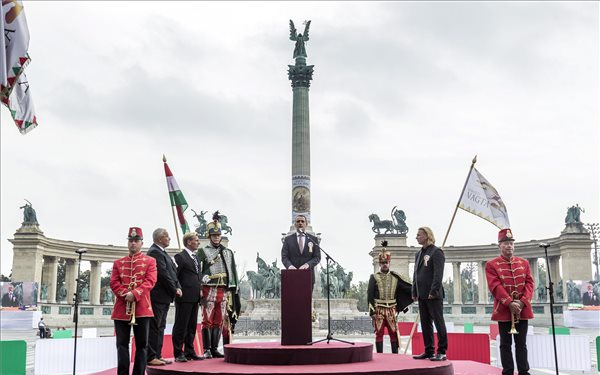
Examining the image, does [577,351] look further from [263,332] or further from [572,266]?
A: [572,266]

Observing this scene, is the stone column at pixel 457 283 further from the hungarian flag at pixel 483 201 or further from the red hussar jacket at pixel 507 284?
the red hussar jacket at pixel 507 284

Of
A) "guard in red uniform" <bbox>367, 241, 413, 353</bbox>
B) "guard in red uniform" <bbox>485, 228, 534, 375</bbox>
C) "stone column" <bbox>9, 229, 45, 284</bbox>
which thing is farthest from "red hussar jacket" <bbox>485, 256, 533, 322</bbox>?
"stone column" <bbox>9, 229, 45, 284</bbox>

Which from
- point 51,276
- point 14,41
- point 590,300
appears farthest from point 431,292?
point 51,276

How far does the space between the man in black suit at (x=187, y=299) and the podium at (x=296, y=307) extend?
1494mm

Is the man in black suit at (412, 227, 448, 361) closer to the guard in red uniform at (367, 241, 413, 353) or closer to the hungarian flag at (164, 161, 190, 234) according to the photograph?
the guard in red uniform at (367, 241, 413, 353)

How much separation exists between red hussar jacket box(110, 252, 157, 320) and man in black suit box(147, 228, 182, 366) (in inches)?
23.2

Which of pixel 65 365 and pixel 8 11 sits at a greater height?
pixel 8 11

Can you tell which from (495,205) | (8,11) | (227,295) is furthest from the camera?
(495,205)

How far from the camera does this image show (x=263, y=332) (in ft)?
108

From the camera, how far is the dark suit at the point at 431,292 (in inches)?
377

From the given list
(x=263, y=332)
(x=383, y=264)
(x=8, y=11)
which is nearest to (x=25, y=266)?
(x=263, y=332)

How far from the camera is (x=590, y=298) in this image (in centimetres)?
4778

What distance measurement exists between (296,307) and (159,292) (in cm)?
208

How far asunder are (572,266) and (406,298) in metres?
45.0
